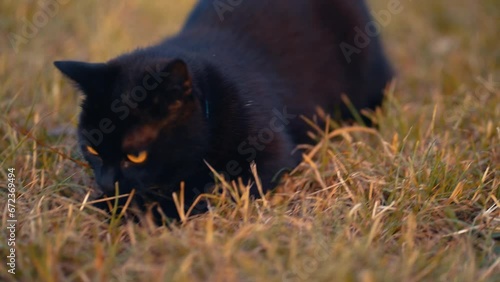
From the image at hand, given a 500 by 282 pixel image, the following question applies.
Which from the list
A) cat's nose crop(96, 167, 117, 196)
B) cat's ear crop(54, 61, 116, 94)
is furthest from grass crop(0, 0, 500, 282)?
cat's ear crop(54, 61, 116, 94)

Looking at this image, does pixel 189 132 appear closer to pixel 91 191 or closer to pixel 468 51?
pixel 91 191

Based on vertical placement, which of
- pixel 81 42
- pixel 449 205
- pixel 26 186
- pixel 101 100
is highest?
pixel 81 42

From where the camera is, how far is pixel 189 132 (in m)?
1.68

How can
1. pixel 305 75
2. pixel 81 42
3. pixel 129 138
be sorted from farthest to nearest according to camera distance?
pixel 81 42
pixel 305 75
pixel 129 138

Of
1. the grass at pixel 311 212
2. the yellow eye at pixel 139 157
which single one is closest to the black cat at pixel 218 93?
the yellow eye at pixel 139 157

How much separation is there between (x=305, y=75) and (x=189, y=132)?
0.81m

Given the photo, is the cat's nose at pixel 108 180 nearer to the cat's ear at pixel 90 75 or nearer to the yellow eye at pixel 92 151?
the yellow eye at pixel 92 151

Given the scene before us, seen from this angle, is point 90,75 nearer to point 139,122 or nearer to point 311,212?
point 139,122

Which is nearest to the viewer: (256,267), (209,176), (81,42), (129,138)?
(256,267)

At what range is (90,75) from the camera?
5.48 feet

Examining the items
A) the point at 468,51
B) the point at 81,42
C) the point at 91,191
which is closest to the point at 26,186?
the point at 91,191

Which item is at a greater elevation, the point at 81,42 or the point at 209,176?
the point at 81,42

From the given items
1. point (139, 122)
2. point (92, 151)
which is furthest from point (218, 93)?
point (92, 151)

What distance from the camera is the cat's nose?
1.66 m
